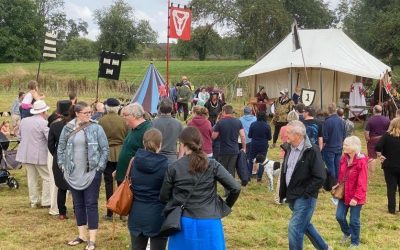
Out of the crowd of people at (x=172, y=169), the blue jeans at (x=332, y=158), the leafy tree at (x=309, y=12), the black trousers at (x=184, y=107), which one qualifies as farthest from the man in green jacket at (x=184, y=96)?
the leafy tree at (x=309, y=12)

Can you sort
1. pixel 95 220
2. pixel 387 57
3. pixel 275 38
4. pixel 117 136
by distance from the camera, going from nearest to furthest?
pixel 95 220 < pixel 117 136 < pixel 275 38 < pixel 387 57

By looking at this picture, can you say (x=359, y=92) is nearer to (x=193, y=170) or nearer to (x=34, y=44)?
(x=193, y=170)

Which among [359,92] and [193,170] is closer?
[193,170]

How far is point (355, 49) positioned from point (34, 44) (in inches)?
2151

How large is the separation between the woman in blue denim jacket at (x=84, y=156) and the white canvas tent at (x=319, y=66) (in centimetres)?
1559

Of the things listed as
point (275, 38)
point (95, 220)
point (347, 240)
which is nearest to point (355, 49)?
point (275, 38)

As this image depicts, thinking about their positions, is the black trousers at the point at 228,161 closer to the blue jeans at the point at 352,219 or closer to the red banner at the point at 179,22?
the blue jeans at the point at 352,219

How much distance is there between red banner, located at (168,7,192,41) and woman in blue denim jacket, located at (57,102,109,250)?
279 inches

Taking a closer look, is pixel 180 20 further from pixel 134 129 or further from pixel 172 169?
pixel 172 169

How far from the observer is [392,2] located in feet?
147

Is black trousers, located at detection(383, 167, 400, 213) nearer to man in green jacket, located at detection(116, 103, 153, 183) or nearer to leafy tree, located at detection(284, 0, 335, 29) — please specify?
man in green jacket, located at detection(116, 103, 153, 183)

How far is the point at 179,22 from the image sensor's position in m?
13.0

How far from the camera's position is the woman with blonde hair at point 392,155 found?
8.13 meters

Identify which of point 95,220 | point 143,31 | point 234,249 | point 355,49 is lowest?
point 234,249
